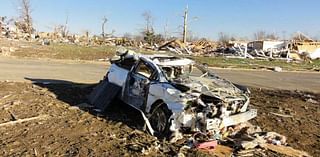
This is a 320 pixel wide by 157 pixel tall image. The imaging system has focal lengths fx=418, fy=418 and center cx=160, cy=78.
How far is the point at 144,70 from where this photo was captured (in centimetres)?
938

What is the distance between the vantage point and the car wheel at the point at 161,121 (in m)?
7.97

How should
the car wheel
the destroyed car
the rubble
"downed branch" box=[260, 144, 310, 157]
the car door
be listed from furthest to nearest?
the car door, the car wheel, the destroyed car, the rubble, "downed branch" box=[260, 144, 310, 157]

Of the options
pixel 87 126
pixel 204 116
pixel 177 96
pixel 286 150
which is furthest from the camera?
pixel 87 126

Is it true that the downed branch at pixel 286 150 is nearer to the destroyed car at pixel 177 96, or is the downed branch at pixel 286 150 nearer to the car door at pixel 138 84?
the destroyed car at pixel 177 96

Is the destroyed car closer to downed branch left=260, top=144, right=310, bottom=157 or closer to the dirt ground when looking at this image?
the dirt ground

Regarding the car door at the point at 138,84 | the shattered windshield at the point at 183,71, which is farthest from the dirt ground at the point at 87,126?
the shattered windshield at the point at 183,71

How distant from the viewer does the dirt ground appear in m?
6.88

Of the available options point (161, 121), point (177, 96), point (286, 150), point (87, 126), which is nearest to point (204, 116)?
point (177, 96)

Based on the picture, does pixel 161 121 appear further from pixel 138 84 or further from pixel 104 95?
pixel 104 95

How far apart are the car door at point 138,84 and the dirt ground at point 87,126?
43 cm

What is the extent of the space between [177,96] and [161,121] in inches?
25.5

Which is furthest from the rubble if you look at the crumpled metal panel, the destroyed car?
the crumpled metal panel

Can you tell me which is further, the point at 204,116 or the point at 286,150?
the point at 204,116

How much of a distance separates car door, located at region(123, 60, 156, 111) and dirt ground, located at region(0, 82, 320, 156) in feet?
1.41
